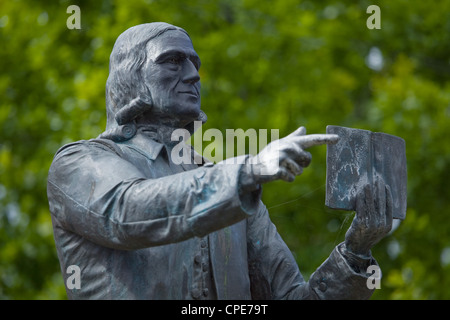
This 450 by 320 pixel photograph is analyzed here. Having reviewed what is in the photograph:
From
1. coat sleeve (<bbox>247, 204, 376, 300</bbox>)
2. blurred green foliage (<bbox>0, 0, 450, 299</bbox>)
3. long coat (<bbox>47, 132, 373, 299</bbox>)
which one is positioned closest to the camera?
long coat (<bbox>47, 132, 373, 299</bbox>)

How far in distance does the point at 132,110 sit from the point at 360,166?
1.20 metres

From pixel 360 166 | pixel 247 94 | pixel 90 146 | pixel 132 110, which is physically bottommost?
pixel 360 166

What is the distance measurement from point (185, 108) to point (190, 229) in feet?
3.40

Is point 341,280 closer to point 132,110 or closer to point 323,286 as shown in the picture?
point 323,286

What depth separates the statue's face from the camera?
580 centimetres

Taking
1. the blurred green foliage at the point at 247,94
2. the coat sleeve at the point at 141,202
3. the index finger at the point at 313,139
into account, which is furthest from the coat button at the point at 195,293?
the blurred green foliage at the point at 247,94

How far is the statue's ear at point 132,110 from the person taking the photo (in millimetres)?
5789

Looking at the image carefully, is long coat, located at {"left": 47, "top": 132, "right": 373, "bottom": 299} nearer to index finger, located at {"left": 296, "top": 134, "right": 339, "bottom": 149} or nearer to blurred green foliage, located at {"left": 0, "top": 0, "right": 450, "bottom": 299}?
index finger, located at {"left": 296, "top": 134, "right": 339, "bottom": 149}

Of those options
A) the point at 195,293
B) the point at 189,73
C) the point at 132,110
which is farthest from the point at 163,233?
the point at 189,73

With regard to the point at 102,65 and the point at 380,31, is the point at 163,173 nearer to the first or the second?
the point at 102,65

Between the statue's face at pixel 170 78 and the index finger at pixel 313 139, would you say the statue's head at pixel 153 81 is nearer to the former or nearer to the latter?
the statue's face at pixel 170 78

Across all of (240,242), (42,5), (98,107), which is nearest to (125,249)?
(240,242)

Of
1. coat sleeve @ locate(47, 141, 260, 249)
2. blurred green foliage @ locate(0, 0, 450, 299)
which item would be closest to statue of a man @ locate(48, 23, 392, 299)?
coat sleeve @ locate(47, 141, 260, 249)

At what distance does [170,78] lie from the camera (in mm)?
5805
